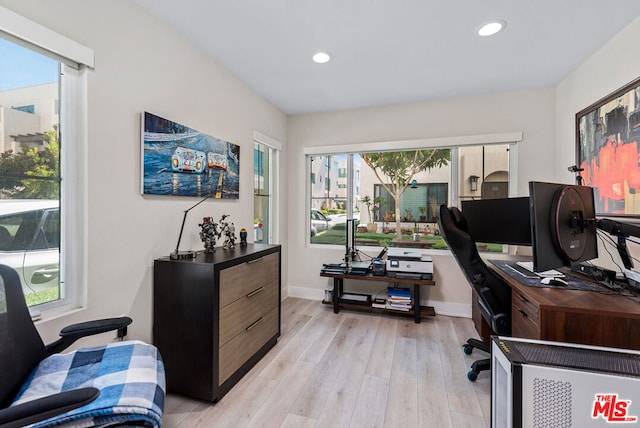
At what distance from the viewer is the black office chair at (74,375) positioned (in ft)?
2.87

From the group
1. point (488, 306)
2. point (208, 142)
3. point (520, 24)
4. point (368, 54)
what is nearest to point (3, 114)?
point (208, 142)

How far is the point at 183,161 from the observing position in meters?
2.09

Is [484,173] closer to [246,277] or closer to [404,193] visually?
[404,193]

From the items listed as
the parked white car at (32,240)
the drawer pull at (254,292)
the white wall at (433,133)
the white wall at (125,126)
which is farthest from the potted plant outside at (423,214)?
the parked white car at (32,240)

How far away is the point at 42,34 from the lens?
131cm

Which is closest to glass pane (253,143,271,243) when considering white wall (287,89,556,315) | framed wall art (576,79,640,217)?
white wall (287,89,556,315)

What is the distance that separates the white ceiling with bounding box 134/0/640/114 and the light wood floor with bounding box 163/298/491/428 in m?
2.52

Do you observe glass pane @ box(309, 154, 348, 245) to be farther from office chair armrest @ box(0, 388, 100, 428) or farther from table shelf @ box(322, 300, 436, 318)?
office chair armrest @ box(0, 388, 100, 428)

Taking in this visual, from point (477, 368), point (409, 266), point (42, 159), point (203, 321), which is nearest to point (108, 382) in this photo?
point (203, 321)

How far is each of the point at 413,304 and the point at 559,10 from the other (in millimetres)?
2779

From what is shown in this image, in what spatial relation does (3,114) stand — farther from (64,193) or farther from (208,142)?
(208,142)

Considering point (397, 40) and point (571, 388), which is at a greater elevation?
point (397, 40)

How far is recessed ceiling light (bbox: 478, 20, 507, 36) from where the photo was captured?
1.94m

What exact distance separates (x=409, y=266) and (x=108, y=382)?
2.72m
